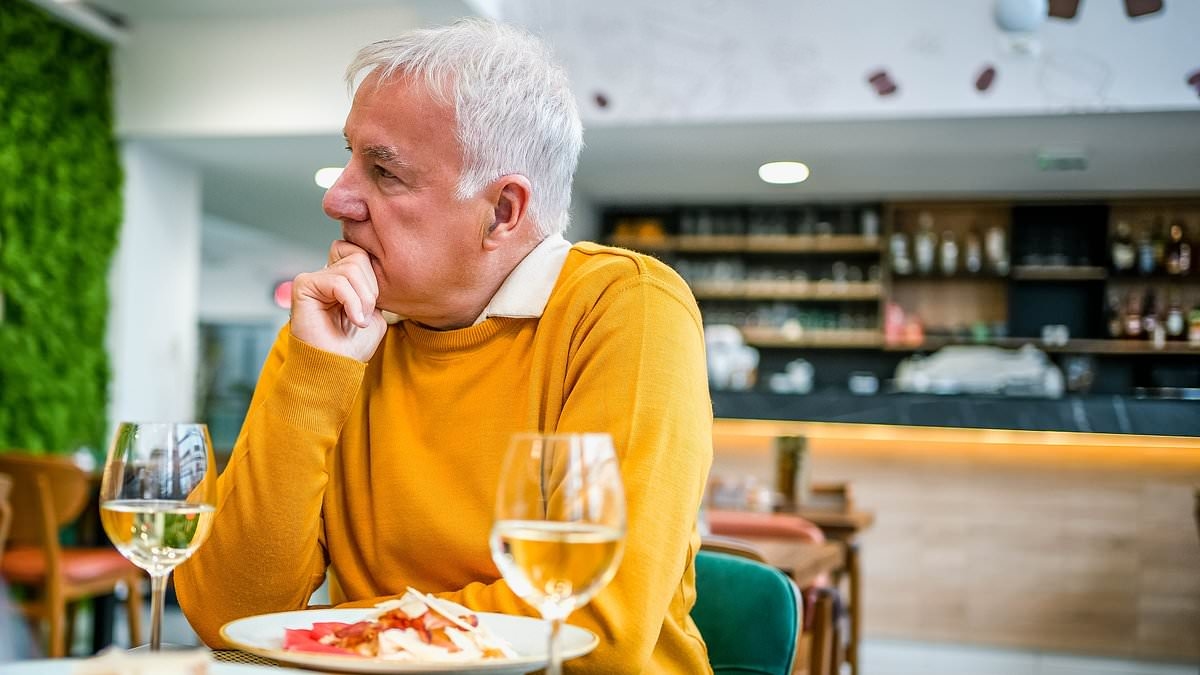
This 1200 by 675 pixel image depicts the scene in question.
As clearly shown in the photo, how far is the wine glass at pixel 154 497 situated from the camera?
0.80 m

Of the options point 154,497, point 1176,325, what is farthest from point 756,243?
point 154,497

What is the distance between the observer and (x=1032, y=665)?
5418 millimetres

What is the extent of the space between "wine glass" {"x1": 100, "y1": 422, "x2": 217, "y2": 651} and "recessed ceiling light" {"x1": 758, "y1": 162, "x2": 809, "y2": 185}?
5.86 meters

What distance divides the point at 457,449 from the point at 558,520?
51 cm

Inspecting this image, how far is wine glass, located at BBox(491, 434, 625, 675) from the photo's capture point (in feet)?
2.12

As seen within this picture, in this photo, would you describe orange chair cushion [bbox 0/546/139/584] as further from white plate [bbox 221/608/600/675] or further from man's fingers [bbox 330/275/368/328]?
white plate [bbox 221/608/600/675]

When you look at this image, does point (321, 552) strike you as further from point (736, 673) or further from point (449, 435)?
point (736, 673)

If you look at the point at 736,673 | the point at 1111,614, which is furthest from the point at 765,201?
the point at 736,673

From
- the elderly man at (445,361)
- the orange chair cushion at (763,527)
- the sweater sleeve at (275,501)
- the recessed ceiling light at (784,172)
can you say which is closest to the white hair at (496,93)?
the elderly man at (445,361)

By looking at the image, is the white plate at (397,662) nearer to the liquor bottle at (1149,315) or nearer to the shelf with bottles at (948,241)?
the shelf with bottles at (948,241)

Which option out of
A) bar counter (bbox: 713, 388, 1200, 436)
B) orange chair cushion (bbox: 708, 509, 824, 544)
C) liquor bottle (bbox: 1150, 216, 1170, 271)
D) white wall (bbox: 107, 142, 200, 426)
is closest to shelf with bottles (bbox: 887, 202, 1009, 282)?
liquor bottle (bbox: 1150, 216, 1170, 271)

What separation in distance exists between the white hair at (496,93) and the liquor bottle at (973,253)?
644cm

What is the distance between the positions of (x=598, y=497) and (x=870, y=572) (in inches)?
214

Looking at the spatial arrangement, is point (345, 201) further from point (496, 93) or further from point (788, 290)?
point (788, 290)
